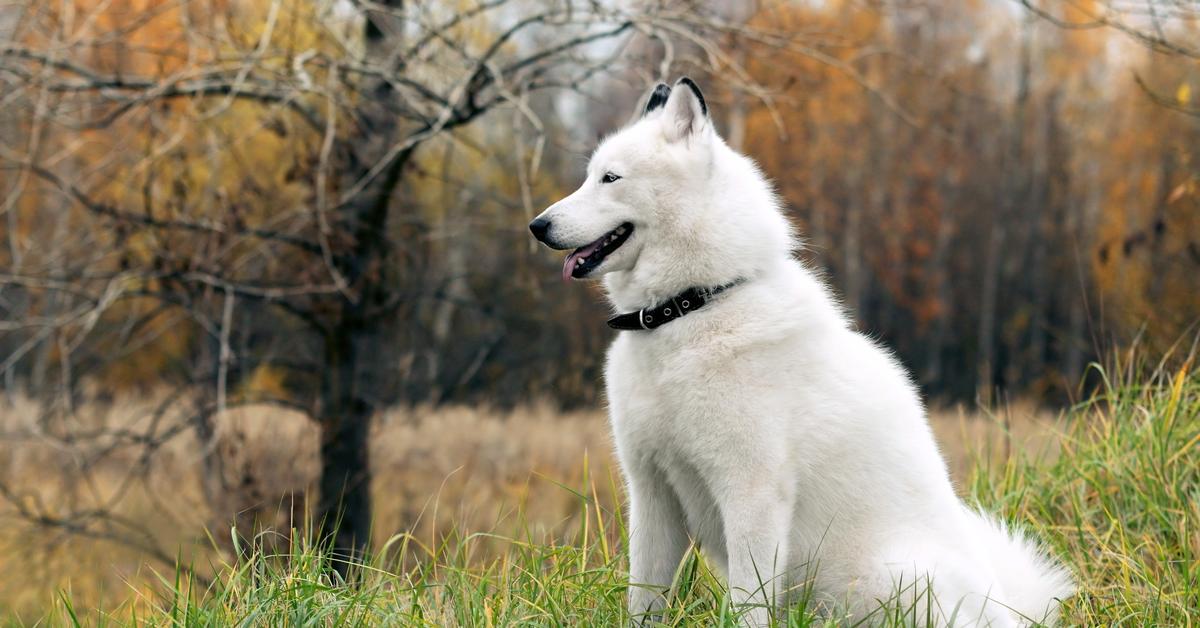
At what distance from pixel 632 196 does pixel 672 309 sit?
Answer: 37 centimetres

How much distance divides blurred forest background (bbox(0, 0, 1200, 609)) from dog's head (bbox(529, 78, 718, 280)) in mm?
605

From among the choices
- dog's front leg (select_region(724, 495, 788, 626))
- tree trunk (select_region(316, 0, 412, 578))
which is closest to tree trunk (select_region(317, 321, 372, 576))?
tree trunk (select_region(316, 0, 412, 578))

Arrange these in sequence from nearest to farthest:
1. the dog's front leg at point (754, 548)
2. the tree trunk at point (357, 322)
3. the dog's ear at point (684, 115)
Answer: the dog's front leg at point (754, 548) → the dog's ear at point (684, 115) → the tree trunk at point (357, 322)

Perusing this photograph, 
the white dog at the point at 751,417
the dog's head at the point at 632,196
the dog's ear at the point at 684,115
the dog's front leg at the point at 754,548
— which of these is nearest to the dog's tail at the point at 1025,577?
the white dog at the point at 751,417

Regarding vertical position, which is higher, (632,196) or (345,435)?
(632,196)

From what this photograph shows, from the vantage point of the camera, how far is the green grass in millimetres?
2971

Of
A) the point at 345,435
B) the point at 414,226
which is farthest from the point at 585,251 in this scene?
the point at 414,226

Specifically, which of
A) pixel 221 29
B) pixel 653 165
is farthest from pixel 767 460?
pixel 221 29

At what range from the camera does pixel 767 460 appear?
2.86 meters

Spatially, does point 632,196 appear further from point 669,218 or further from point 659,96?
point 659,96

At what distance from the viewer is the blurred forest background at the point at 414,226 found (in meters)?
5.51

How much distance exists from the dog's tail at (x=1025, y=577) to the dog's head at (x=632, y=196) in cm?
135

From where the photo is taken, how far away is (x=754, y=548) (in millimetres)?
2842

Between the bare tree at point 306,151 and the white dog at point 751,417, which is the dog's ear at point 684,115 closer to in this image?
the white dog at point 751,417
